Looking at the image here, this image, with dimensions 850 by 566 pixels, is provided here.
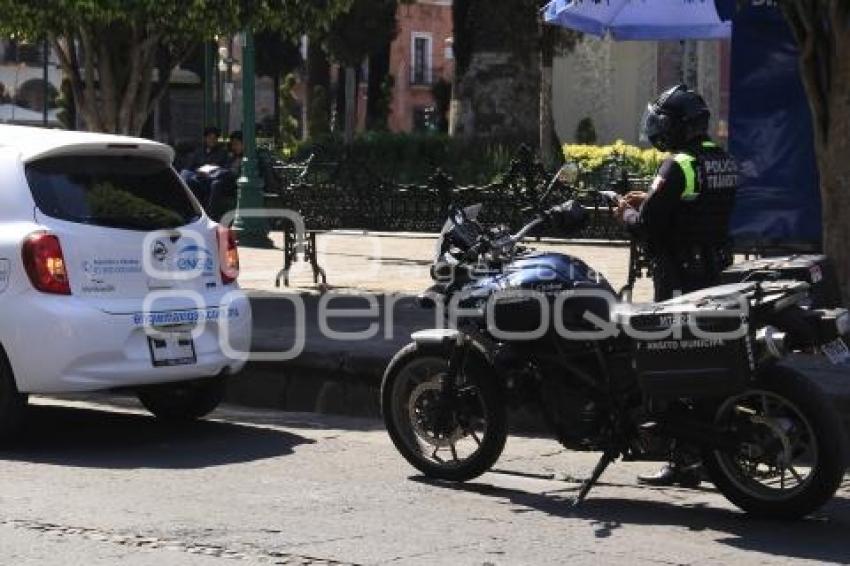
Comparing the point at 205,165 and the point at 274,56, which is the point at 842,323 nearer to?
the point at 205,165

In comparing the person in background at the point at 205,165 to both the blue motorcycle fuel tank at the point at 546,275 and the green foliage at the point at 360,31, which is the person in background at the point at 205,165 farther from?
the green foliage at the point at 360,31

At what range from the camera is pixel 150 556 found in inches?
258

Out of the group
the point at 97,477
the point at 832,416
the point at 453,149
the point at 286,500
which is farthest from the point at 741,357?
the point at 453,149

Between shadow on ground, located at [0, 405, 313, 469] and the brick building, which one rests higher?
the brick building

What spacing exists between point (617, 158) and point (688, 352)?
1762 centimetres

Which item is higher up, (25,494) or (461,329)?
(461,329)

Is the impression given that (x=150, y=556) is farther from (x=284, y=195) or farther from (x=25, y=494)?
(x=284, y=195)

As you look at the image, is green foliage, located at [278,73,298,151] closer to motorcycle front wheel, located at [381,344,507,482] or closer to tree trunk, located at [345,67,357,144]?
tree trunk, located at [345,67,357,144]

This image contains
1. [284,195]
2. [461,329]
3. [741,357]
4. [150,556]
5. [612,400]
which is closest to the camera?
[150,556]

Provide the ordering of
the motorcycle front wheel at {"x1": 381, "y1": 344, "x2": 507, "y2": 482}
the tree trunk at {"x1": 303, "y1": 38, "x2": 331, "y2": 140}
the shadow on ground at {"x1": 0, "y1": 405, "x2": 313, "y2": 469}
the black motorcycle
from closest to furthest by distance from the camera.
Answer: the black motorcycle → the motorcycle front wheel at {"x1": 381, "y1": 344, "x2": 507, "y2": 482} → the shadow on ground at {"x1": 0, "y1": 405, "x2": 313, "y2": 469} → the tree trunk at {"x1": 303, "y1": 38, "x2": 331, "y2": 140}

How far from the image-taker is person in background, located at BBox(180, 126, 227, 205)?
63.4 feet

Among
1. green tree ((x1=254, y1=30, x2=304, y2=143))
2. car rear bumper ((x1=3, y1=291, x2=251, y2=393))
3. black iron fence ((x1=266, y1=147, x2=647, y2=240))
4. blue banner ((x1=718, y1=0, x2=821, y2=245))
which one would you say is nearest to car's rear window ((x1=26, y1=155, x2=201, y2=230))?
car rear bumper ((x1=3, y1=291, x2=251, y2=393))

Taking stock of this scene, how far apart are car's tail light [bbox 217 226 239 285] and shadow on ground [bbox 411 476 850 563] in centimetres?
216

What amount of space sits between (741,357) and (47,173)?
4109mm
